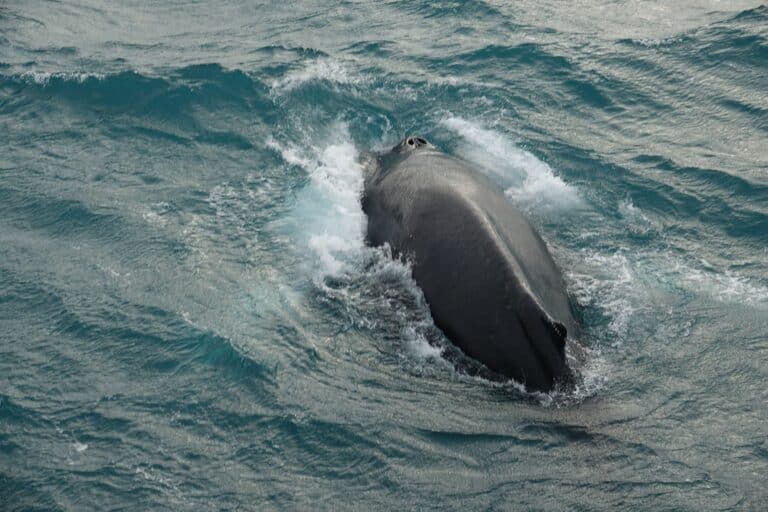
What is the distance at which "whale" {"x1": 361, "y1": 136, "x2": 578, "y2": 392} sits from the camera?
13.7 metres

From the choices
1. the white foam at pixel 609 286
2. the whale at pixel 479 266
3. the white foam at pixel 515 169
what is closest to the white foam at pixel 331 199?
the whale at pixel 479 266

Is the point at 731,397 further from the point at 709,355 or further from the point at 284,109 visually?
the point at 284,109

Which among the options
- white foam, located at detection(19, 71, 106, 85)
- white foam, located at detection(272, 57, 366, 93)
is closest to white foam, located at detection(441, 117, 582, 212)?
white foam, located at detection(272, 57, 366, 93)

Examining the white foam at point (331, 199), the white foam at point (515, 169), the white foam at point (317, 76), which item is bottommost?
the white foam at point (331, 199)

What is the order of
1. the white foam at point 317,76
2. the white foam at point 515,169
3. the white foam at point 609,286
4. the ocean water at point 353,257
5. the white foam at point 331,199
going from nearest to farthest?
1. the ocean water at point 353,257
2. the white foam at point 609,286
3. the white foam at point 331,199
4. the white foam at point 515,169
5. the white foam at point 317,76

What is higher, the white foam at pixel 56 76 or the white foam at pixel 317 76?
the white foam at pixel 317 76

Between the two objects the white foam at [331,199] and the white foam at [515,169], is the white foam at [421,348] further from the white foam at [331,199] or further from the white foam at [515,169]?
the white foam at [515,169]

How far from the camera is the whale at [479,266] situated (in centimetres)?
1367

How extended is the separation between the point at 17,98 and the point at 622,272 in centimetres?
1832

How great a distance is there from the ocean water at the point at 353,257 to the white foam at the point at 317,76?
0.37 feet

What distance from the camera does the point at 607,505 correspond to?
38.5ft

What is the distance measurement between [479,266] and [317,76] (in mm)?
13075

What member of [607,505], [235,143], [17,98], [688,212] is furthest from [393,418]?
[17,98]

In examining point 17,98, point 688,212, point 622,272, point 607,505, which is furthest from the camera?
point 17,98
